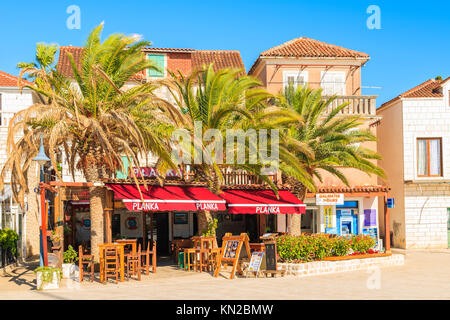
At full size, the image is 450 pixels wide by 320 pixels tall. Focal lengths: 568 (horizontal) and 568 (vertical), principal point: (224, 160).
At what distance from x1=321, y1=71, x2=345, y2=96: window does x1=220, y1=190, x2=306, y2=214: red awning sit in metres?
9.27

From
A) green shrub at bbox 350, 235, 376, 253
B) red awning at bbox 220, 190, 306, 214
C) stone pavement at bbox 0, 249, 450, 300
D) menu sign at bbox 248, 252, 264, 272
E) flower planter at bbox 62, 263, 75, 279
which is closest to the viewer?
stone pavement at bbox 0, 249, 450, 300

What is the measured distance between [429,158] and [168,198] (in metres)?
17.8

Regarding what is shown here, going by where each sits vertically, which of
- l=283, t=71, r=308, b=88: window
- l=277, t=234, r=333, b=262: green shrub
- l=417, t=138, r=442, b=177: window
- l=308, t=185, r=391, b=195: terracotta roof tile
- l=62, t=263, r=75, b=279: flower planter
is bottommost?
l=62, t=263, r=75, b=279: flower planter

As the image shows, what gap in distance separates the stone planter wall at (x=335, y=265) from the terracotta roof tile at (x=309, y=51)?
13094 mm

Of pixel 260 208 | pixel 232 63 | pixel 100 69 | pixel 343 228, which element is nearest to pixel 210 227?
pixel 260 208

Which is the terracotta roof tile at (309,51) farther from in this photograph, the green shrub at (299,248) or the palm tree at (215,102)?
the green shrub at (299,248)

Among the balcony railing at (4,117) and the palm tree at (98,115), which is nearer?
the palm tree at (98,115)

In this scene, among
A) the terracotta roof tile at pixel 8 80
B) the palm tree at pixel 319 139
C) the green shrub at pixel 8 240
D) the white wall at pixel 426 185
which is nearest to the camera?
the green shrub at pixel 8 240

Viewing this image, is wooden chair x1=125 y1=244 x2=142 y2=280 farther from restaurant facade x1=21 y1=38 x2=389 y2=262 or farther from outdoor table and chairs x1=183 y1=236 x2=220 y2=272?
restaurant facade x1=21 y1=38 x2=389 y2=262

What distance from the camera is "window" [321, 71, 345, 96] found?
107ft

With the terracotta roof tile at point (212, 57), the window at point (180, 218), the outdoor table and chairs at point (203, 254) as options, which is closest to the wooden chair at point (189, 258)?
the outdoor table and chairs at point (203, 254)

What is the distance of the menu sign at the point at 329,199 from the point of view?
2888 cm

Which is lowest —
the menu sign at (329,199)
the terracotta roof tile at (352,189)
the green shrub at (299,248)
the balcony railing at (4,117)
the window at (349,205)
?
the green shrub at (299,248)

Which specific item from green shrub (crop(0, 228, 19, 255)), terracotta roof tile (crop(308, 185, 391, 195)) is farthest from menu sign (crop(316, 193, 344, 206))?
green shrub (crop(0, 228, 19, 255))
